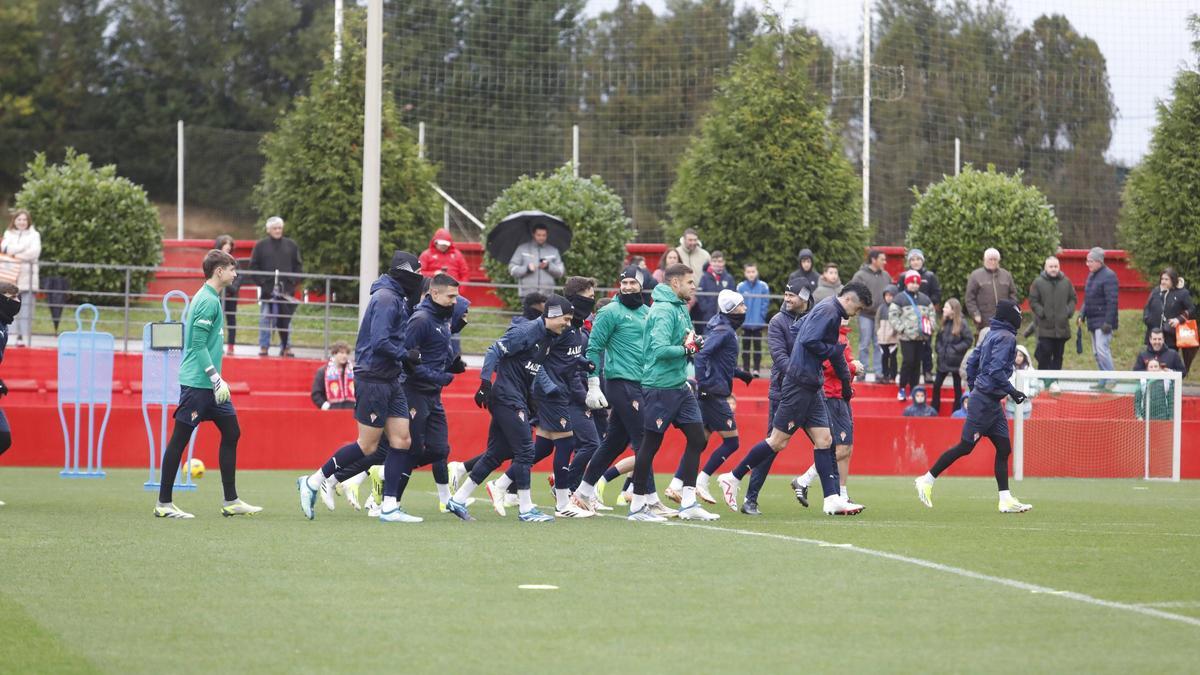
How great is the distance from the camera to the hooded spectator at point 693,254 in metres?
24.6

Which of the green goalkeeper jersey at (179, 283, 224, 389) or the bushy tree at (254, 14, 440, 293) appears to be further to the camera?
the bushy tree at (254, 14, 440, 293)

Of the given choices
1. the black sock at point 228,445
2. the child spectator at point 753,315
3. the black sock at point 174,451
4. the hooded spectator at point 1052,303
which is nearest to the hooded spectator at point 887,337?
the child spectator at point 753,315

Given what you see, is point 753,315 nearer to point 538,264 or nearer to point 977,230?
point 538,264

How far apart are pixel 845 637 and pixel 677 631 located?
0.76 m

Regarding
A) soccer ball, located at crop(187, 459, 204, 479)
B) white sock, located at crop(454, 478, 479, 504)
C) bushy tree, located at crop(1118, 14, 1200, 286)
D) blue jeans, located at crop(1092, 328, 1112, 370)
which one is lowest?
soccer ball, located at crop(187, 459, 204, 479)

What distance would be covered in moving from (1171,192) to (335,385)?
48.6 ft

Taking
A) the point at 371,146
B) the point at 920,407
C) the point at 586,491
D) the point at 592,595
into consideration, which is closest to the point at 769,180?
the point at 920,407

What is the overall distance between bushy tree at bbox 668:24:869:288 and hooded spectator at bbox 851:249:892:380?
2725mm

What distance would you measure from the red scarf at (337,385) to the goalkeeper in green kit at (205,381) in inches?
347

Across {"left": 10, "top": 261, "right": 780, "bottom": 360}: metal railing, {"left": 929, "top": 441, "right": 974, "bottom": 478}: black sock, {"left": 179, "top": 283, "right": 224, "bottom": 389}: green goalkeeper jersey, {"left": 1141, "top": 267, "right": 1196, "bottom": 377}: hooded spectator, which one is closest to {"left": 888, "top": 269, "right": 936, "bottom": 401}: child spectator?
{"left": 10, "top": 261, "right": 780, "bottom": 360}: metal railing

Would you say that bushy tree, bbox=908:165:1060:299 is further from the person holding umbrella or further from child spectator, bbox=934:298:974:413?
the person holding umbrella

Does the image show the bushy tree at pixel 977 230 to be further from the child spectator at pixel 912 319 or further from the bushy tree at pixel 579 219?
the bushy tree at pixel 579 219

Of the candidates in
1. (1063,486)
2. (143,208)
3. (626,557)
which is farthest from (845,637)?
(143,208)

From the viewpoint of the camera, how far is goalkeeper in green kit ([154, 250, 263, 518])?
12734mm
